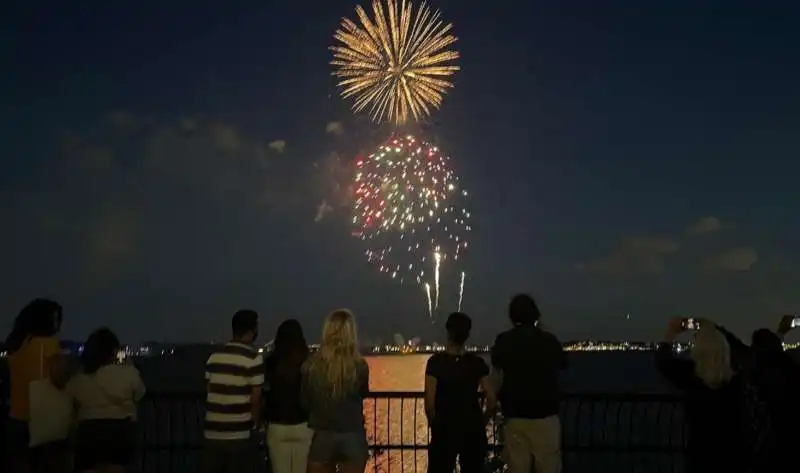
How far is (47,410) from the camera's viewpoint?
7168 millimetres

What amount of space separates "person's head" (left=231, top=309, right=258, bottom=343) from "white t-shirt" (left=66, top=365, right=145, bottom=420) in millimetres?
889

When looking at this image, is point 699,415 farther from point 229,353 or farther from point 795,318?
point 229,353

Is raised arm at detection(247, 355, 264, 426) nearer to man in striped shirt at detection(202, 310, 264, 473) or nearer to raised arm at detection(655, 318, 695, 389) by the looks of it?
man in striped shirt at detection(202, 310, 264, 473)

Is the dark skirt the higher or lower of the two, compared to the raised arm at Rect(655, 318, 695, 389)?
lower

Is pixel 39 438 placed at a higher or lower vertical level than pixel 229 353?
lower

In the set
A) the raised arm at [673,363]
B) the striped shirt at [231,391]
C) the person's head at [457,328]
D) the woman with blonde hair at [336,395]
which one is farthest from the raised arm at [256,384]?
the raised arm at [673,363]

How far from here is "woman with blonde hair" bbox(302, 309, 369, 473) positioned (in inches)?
276

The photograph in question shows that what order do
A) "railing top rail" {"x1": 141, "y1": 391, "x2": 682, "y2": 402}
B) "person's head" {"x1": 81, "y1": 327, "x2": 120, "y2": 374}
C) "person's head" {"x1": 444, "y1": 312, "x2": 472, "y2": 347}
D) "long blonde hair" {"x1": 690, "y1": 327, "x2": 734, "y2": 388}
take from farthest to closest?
1. "railing top rail" {"x1": 141, "y1": 391, "x2": 682, "y2": 402}
2. "person's head" {"x1": 444, "y1": 312, "x2": 472, "y2": 347}
3. "person's head" {"x1": 81, "y1": 327, "x2": 120, "y2": 374}
4. "long blonde hair" {"x1": 690, "y1": 327, "x2": 734, "y2": 388}

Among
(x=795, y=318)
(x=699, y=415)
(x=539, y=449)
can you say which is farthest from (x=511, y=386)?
(x=795, y=318)

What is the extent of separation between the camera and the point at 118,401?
7.07m

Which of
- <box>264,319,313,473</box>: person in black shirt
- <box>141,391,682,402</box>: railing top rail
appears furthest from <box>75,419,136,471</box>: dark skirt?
→ <box>141,391,682,402</box>: railing top rail

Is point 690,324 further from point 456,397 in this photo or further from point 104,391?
point 104,391

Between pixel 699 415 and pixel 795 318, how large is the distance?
2.11 m

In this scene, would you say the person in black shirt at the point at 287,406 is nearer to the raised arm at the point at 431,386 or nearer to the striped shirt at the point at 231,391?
the striped shirt at the point at 231,391
